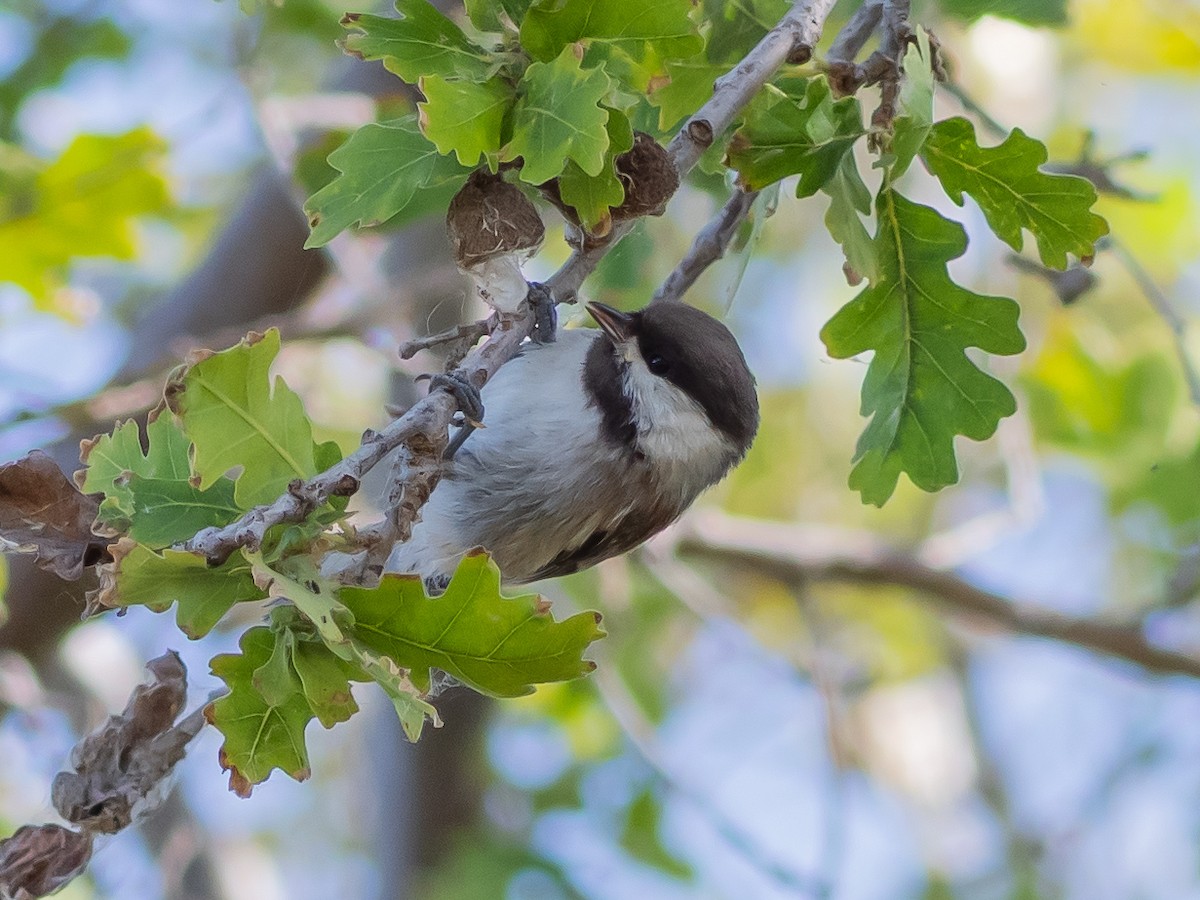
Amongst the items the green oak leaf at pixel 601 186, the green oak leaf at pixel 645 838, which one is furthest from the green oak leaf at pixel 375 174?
the green oak leaf at pixel 645 838

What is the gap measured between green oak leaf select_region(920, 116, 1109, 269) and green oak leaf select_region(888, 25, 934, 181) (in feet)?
0.44

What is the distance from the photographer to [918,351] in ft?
8.02

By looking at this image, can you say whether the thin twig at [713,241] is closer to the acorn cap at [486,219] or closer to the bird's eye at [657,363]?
the bird's eye at [657,363]

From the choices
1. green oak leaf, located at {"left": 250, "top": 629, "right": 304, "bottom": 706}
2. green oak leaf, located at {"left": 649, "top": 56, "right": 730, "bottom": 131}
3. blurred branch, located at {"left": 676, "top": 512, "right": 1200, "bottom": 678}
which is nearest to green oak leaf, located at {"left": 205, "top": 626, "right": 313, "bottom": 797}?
green oak leaf, located at {"left": 250, "top": 629, "right": 304, "bottom": 706}

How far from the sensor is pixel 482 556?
1863 millimetres

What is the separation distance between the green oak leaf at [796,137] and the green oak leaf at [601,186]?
232mm

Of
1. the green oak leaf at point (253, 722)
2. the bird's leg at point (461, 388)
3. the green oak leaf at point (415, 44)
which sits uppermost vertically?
the green oak leaf at point (415, 44)

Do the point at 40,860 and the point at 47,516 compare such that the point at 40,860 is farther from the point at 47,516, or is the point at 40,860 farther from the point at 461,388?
the point at 461,388

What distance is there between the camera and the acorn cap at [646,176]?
2.09m

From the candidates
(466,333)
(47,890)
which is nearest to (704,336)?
(466,333)

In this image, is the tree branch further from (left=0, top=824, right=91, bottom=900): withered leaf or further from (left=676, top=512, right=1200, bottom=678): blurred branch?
(left=676, top=512, right=1200, bottom=678): blurred branch

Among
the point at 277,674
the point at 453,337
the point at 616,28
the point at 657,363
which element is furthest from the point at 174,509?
the point at 657,363

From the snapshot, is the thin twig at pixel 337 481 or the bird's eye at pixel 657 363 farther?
the bird's eye at pixel 657 363

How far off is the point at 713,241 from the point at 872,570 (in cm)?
282
